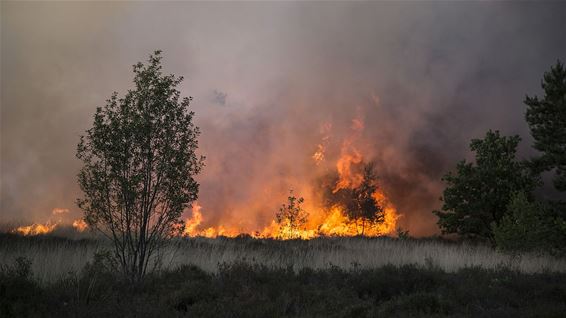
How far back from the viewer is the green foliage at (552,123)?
92.5 feet

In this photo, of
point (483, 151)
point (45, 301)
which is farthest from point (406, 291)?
point (483, 151)

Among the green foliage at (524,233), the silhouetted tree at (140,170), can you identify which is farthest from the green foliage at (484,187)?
the silhouetted tree at (140,170)

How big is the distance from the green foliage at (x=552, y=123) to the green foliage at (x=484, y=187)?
54.0 inches

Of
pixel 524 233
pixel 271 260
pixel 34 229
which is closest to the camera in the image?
pixel 271 260

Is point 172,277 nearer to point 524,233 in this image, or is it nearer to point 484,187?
point 524,233

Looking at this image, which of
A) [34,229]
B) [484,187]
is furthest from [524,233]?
[34,229]

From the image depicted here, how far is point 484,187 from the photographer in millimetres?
29719

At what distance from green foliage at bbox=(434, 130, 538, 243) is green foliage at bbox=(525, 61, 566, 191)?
4.50 ft

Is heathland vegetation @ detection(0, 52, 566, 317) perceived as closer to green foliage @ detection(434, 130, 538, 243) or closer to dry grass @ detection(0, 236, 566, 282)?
dry grass @ detection(0, 236, 566, 282)

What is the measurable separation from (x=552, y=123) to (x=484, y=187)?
6.21 meters

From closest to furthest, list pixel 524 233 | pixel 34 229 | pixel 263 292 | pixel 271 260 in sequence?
pixel 263 292, pixel 271 260, pixel 524 233, pixel 34 229

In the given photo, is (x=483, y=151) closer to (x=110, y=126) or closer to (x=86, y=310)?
(x=110, y=126)

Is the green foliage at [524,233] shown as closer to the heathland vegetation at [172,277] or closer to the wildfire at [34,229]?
the heathland vegetation at [172,277]

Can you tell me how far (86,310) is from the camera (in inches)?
287
